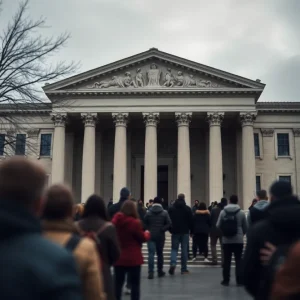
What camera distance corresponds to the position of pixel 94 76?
115 ft

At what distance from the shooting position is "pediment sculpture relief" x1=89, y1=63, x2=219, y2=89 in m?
35.3

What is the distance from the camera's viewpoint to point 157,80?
116ft

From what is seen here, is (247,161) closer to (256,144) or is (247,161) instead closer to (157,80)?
(256,144)

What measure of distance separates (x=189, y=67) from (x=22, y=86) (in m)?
18.6

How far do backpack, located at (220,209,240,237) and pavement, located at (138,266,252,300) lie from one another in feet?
4.52

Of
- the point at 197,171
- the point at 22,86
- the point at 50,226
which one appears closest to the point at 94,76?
the point at 197,171

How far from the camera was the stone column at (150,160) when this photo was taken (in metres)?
33.5

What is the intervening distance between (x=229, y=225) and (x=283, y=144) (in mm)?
29768

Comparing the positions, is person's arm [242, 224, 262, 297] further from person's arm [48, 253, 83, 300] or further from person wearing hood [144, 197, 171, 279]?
person wearing hood [144, 197, 171, 279]

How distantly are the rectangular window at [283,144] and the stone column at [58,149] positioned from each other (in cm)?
1921

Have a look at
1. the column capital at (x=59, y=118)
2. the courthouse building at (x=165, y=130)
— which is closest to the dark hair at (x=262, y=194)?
the courthouse building at (x=165, y=130)

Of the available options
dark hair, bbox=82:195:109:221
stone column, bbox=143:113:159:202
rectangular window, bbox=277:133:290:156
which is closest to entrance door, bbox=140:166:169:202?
stone column, bbox=143:113:159:202

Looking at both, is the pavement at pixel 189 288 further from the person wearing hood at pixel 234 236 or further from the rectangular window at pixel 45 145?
the rectangular window at pixel 45 145

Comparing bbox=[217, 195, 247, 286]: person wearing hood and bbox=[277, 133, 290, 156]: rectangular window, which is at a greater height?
bbox=[277, 133, 290, 156]: rectangular window
